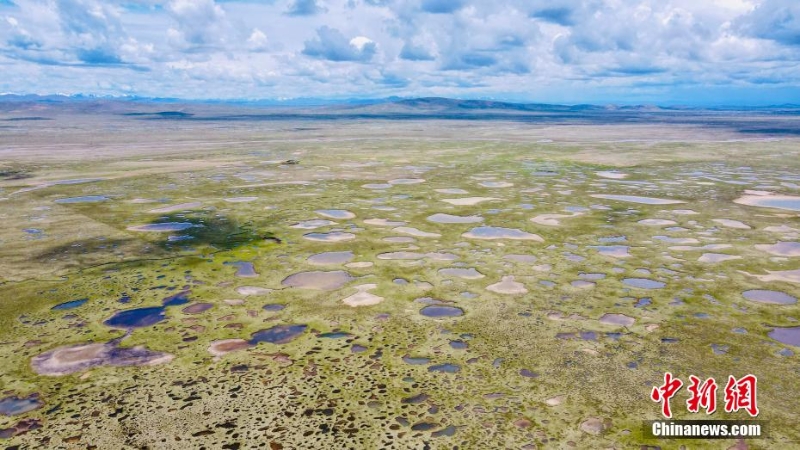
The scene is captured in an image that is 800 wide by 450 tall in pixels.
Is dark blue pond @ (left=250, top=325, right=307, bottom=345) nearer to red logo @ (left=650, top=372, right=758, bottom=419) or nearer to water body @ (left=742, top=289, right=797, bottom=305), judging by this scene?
red logo @ (left=650, top=372, right=758, bottom=419)

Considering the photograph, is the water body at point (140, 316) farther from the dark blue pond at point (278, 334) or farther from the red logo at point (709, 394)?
the red logo at point (709, 394)

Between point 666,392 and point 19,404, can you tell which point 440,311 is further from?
point 19,404

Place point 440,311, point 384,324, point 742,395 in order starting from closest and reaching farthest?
point 742,395
point 384,324
point 440,311

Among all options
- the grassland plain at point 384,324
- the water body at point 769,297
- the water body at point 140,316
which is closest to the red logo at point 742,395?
the grassland plain at point 384,324

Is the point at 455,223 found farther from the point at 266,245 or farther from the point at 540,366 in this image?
the point at 540,366

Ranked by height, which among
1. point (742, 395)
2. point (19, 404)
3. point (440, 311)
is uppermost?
point (742, 395)

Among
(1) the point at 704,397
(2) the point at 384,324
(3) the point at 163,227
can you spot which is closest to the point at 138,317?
(2) the point at 384,324

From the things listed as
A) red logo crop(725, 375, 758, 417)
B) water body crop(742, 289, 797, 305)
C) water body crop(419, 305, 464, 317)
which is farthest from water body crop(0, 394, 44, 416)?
water body crop(742, 289, 797, 305)

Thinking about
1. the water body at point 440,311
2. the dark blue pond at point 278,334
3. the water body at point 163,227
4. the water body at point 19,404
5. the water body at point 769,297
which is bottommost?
the water body at point 19,404

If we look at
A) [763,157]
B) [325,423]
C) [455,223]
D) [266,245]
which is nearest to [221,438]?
[325,423]
